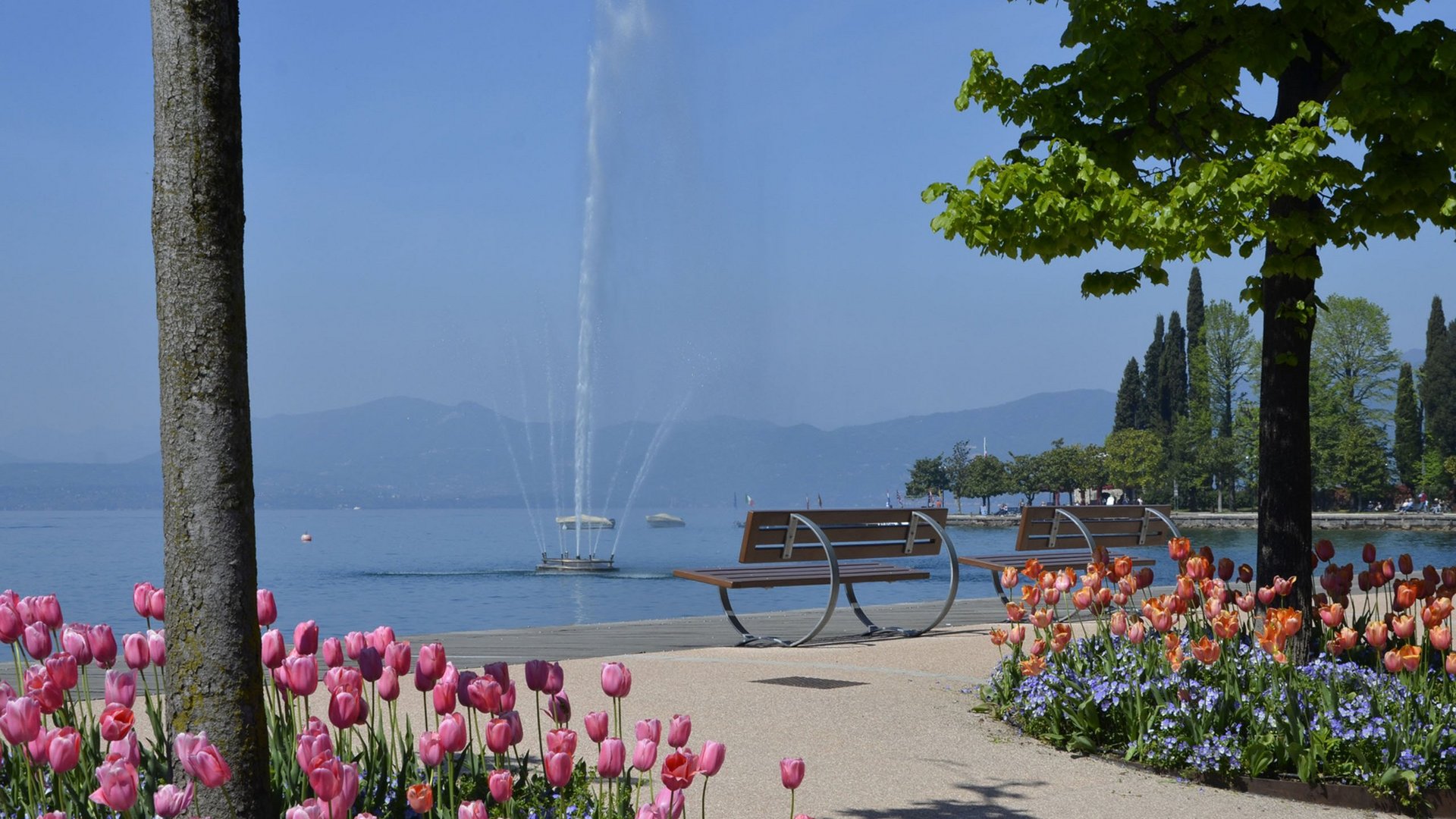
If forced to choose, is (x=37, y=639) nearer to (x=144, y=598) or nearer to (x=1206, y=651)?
→ (x=144, y=598)

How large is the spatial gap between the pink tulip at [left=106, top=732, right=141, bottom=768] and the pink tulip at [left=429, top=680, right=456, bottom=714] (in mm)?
647

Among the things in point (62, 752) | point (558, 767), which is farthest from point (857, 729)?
point (62, 752)

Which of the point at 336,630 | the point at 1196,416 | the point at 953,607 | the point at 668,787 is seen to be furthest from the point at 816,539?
the point at 1196,416

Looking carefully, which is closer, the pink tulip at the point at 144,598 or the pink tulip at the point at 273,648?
the pink tulip at the point at 273,648

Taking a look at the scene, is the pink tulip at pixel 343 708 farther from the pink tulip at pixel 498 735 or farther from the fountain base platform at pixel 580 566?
the fountain base platform at pixel 580 566

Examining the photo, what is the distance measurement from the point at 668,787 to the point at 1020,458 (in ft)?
409

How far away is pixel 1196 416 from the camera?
81125 mm

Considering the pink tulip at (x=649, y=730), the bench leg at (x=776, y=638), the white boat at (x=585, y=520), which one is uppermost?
the pink tulip at (x=649, y=730)

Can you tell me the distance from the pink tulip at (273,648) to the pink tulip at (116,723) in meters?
0.68

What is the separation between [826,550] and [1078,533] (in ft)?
9.85

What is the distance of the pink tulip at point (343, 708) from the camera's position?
3.28 metres

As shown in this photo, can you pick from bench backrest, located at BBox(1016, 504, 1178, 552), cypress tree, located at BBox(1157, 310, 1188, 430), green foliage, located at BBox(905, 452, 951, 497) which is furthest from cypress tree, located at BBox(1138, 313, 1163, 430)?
bench backrest, located at BBox(1016, 504, 1178, 552)

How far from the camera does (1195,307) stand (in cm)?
8300

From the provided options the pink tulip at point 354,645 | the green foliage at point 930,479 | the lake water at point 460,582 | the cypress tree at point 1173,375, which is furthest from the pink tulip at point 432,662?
the green foliage at point 930,479
